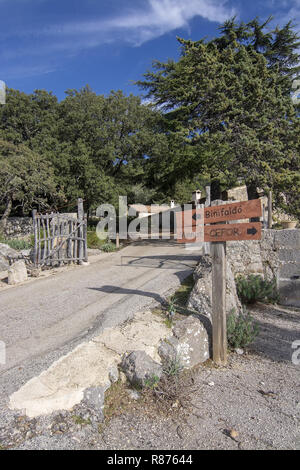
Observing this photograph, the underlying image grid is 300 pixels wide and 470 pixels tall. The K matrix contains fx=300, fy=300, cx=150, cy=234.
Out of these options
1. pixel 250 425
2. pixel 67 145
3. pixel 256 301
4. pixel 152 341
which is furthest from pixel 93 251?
pixel 250 425

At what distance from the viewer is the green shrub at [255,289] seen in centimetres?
652

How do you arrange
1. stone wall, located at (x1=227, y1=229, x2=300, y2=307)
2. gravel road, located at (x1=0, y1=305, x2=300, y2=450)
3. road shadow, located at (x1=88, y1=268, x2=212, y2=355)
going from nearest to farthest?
1. gravel road, located at (x1=0, y1=305, x2=300, y2=450)
2. road shadow, located at (x1=88, y1=268, x2=212, y2=355)
3. stone wall, located at (x1=227, y1=229, x2=300, y2=307)

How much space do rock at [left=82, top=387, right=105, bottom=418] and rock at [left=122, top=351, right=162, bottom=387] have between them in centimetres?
39

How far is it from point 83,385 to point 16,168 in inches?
501

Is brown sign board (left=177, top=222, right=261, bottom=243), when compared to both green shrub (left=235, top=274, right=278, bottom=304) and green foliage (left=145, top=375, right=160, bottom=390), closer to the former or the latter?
green foliage (left=145, top=375, right=160, bottom=390)

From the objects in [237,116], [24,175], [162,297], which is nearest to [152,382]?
[162,297]

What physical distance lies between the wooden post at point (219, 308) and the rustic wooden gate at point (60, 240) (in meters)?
6.64

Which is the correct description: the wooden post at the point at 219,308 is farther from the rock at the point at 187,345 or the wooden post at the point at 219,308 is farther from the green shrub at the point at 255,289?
the green shrub at the point at 255,289

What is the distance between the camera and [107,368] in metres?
3.41

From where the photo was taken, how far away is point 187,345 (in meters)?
3.91

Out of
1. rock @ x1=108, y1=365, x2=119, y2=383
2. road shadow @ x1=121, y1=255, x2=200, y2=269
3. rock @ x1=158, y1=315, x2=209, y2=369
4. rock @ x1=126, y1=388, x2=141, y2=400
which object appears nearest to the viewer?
rock @ x1=126, y1=388, x2=141, y2=400

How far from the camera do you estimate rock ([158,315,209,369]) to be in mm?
3742

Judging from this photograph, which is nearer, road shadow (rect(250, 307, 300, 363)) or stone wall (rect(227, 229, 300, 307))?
road shadow (rect(250, 307, 300, 363))

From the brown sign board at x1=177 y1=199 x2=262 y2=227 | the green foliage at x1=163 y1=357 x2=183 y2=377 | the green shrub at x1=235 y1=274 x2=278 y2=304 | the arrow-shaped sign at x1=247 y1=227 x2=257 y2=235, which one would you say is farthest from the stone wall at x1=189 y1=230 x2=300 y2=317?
the green foliage at x1=163 y1=357 x2=183 y2=377
